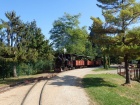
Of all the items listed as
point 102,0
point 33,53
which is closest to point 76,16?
point 33,53

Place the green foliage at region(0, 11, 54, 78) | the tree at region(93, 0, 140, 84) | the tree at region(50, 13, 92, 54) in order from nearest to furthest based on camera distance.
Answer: the tree at region(93, 0, 140, 84)
the green foliage at region(0, 11, 54, 78)
the tree at region(50, 13, 92, 54)

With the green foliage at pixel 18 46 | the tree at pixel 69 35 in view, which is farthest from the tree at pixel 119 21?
the tree at pixel 69 35

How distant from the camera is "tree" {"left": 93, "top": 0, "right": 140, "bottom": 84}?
82.0 ft

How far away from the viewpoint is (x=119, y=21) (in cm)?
2577

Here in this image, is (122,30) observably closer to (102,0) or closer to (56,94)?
(102,0)

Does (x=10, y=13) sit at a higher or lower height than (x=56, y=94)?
higher

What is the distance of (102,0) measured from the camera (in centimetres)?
2731

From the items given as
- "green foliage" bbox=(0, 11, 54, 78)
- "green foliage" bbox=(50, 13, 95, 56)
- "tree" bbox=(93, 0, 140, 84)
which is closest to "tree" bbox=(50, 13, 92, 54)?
"green foliage" bbox=(50, 13, 95, 56)

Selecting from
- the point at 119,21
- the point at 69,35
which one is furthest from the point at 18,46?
the point at 69,35

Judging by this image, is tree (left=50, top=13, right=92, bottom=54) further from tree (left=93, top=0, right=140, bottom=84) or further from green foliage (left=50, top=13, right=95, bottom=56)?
tree (left=93, top=0, right=140, bottom=84)

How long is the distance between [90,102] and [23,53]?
21649 mm

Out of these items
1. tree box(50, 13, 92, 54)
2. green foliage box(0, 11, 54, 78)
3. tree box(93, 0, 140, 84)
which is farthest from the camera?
tree box(50, 13, 92, 54)

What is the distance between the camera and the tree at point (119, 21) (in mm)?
25000

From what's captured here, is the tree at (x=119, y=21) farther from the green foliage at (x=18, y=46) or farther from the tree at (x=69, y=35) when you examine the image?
the tree at (x=69, y=35)
